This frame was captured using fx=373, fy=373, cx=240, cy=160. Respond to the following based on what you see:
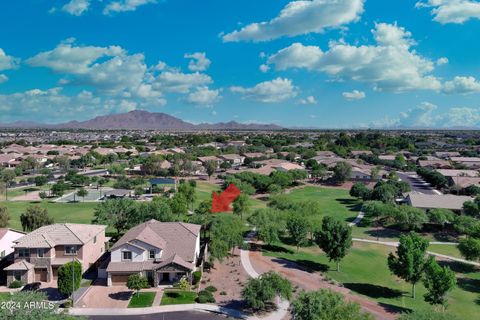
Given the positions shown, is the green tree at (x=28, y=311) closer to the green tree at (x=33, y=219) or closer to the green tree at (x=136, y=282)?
the green tree at (x=136, y=282)

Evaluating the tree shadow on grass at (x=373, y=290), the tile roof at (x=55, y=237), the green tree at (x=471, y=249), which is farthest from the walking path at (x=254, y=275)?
the green tree at (x=471, y=249)

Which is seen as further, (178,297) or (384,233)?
(384,233)

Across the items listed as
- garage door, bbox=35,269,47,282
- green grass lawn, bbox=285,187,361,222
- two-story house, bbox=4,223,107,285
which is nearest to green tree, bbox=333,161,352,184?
green grass lawn, bbox=285,187,361,222

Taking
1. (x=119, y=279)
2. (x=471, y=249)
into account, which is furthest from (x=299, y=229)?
(x=119, y=279)

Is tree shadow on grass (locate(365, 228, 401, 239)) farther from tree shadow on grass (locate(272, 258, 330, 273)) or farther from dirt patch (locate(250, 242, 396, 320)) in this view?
dirt patch (locate(250, 242, 396, 320))

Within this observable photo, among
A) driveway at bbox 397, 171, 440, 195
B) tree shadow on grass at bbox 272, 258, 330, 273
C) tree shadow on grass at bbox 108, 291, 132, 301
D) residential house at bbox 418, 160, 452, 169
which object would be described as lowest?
tree shadow on grass at bbox 272, 258, 330, 273

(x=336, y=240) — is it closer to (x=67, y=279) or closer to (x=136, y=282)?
(x=136, y=282)

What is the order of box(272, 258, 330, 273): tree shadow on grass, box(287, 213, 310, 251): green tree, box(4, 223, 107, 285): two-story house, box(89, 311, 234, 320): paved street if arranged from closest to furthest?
box(89, 311, 234, 320): paved street, box(4, 223, 107, 285): two-story house, box(272, 258, 330, 273): tree shadow on grass, box(287, 213, 310, 251): green tree
